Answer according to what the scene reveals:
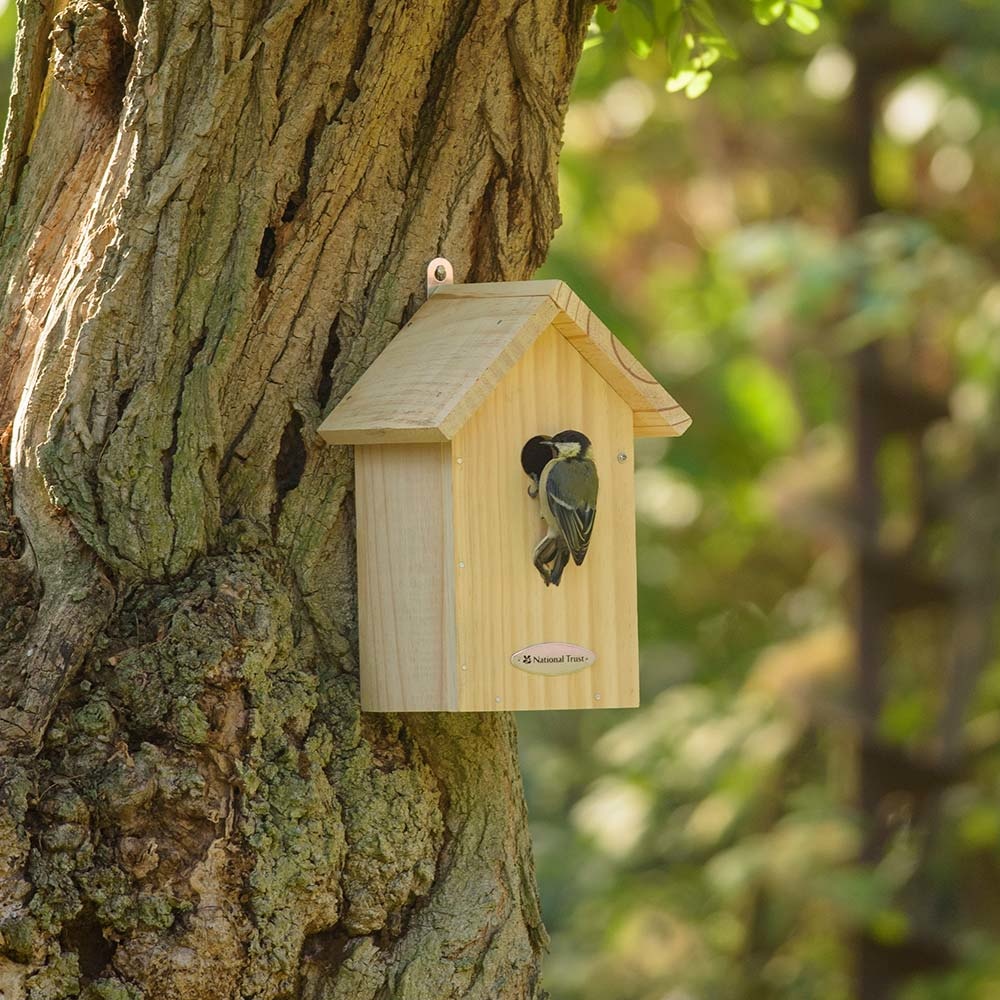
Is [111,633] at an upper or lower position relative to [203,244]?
lower

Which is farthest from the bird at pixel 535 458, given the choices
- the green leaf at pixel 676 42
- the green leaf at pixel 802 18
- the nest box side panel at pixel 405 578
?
the green leaf at pixel 802 18

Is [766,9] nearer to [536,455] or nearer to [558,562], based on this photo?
[536,455]

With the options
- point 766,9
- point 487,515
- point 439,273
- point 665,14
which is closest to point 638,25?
point 665,14

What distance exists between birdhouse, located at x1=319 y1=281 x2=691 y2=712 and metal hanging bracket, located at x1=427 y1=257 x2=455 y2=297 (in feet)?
0.12

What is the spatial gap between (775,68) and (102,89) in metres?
6.12

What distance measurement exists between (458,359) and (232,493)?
0.39 m

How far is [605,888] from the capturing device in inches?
303

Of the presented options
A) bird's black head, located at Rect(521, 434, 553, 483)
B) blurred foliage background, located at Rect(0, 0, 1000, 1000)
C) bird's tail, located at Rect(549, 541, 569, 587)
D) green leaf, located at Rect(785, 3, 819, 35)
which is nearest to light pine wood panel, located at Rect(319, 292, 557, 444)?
bird's black head, located at Rect(521, 434, 553, 483)

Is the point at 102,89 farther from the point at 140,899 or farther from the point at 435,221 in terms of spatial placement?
the point at 140,899

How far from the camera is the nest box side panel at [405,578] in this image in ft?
6.93

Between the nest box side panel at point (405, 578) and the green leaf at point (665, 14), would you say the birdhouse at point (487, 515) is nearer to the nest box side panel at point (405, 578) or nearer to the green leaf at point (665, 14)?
the nest box side panel at point (405, 578)

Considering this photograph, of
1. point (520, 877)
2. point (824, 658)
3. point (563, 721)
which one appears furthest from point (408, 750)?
point (563, 721)

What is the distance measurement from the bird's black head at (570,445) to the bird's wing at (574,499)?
0.02 meters

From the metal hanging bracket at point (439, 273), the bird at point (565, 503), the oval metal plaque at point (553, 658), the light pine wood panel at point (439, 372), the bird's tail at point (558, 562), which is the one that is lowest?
the oval metal plaque at point (553, 658)
